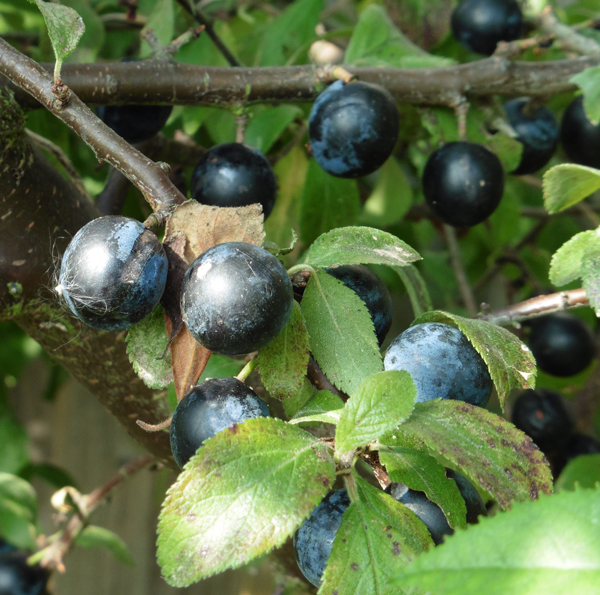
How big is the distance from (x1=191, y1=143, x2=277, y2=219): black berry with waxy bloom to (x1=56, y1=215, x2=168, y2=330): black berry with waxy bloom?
0.35 m

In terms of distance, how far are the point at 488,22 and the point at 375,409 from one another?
1122 mm

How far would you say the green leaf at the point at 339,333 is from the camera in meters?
0.59

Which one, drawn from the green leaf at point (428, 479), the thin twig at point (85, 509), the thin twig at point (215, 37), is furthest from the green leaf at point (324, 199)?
the green leaf at point (428, 479)

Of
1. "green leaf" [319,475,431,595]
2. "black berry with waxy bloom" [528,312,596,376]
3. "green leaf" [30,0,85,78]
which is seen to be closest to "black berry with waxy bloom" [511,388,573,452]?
"black berry with waxy bloom" [528,312,596,376]

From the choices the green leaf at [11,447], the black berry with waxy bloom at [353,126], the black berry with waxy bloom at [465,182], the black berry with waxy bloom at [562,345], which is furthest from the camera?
the green leaf at [11,447]

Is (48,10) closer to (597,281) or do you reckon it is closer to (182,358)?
(182,358)

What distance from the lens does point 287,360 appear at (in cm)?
58

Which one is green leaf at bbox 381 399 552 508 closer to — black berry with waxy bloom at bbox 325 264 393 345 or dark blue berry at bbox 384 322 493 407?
dark blue berry at bbox 384 322 493 407

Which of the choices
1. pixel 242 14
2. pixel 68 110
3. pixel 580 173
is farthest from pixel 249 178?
pixel 242 14

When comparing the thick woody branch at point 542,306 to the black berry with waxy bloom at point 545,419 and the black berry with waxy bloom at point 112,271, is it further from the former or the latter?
the black berry with waxy bloom at point 545,419

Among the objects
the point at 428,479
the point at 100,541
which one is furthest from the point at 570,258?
the point at 100,541

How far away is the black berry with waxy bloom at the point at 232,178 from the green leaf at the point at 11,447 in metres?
1.08

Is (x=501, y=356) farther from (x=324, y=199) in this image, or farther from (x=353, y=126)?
(x=324, y=199)

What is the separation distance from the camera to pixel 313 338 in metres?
0.60
